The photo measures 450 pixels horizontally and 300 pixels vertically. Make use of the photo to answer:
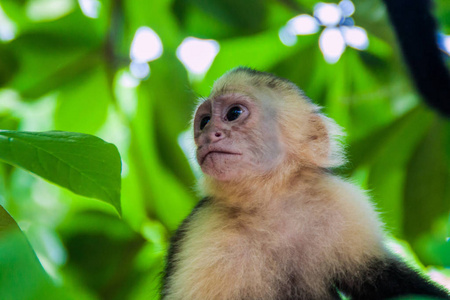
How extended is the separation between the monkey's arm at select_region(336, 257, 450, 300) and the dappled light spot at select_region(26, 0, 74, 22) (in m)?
1.68

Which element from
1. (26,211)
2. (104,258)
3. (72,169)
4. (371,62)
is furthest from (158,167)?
(26,211)

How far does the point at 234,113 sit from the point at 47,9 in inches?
49.6

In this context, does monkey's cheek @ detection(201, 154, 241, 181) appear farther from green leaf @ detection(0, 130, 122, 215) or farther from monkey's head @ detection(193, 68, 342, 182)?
green leaf @ detection(0, 130, 122, 215)

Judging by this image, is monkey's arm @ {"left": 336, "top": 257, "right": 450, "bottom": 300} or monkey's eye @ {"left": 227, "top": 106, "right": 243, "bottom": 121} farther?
monkey's eye @ {"left": 227, "top": 106, "right": 243, "bottom": 121}

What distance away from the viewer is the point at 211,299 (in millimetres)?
1687

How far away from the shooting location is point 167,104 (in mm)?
2424

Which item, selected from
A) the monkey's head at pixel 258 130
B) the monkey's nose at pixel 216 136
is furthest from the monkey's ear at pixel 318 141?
the monkey's nose at pixel 216 136

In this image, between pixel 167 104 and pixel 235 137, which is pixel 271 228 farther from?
pixel 167 104

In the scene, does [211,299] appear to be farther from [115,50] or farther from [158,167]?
[115,50]

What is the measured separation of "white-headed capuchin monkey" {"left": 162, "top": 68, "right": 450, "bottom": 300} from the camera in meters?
1.72

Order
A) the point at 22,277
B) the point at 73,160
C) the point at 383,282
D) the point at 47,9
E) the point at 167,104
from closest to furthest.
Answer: the point at 22,277, the point at 73,160, the point at 383,282, the point at 167,104, the point at 47,9

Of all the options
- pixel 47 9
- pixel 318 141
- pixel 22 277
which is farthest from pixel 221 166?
pixel 47 9

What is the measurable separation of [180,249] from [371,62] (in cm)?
136

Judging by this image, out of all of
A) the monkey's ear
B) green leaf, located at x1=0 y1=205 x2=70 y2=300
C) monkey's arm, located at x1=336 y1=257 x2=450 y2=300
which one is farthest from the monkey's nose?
green leaf, located at x1=0 y1=205 x2=70 y2=300
